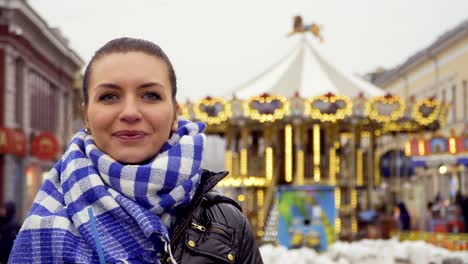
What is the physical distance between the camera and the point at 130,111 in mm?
2162

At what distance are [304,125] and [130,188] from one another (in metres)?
19.1

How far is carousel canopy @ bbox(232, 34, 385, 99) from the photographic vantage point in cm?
2136

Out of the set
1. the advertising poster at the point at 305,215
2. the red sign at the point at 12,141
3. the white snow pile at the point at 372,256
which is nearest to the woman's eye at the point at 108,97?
the white snow pile at the point at 372,256

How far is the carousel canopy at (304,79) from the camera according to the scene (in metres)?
21.4

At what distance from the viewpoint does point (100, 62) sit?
2213mm

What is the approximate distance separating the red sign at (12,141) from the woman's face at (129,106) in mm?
24876

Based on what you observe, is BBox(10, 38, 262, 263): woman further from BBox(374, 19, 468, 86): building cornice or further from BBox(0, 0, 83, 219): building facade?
BBox(374, 19, 468, 86): building cornice

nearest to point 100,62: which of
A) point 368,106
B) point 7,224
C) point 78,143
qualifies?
point 78,143

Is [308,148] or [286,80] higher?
[286,80]

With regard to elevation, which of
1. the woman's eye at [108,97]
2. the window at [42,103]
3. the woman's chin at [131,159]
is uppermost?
the window at [42,103]

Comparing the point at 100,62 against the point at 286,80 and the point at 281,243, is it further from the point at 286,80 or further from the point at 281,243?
the point at 286,80

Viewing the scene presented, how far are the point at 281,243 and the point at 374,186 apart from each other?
8967 millimetres

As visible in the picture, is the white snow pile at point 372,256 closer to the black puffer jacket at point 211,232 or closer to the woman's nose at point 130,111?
the black puffer jacket at point 211,232

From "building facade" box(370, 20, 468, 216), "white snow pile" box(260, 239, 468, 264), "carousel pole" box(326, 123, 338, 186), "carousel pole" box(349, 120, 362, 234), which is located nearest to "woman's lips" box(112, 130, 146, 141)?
"white snow pile" box(260, 239, 468, 264)
